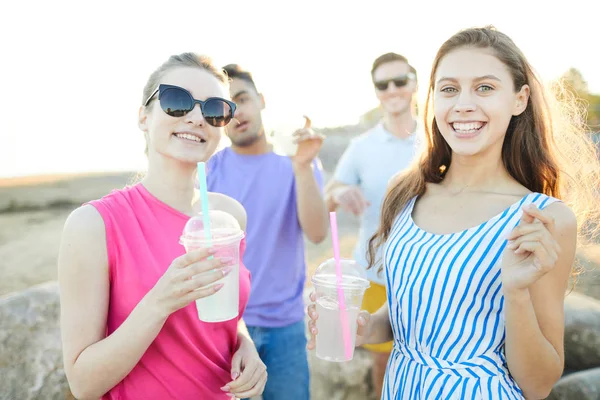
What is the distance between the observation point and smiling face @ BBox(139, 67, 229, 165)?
2021 millimetres

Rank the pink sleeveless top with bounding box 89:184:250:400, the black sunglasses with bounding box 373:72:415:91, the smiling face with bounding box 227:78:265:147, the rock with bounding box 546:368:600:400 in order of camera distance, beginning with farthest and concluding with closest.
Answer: the black sunglasses with bounding box 373:72:415:91 < the rock with bounding box 546:368:600:400 < the smiling face with bounding box 227:78:265:147 < the pink sleeveless top with bounding box 89:184:250:400

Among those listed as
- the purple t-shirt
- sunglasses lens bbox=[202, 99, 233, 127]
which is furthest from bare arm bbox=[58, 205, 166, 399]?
the purple t-shirt

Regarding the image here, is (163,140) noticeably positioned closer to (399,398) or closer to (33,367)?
(399,398)

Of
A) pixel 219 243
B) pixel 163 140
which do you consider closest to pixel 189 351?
pixel 219 243

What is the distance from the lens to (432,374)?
198cm

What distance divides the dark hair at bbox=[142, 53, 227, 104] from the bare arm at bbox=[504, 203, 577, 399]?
1.49m

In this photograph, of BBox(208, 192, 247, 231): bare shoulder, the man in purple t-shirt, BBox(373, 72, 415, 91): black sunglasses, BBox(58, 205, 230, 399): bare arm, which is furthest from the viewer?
BBox(373, 72, 415, 91): black sunglasses

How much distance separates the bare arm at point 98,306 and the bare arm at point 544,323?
3.48ft

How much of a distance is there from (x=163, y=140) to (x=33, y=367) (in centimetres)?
227

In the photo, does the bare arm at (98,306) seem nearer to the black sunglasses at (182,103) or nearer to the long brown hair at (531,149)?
the black sunglasses at (182,103)

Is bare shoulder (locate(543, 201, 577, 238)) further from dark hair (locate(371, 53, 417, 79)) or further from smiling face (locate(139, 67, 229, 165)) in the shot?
dark hair (locate(371, 53, 417, 79))

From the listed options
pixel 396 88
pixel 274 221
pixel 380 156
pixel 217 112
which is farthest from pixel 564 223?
pixel 396 88

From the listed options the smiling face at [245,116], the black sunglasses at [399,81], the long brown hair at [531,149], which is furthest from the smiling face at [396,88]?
the long brown hair at [531,149]

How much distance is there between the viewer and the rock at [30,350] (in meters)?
3.35
